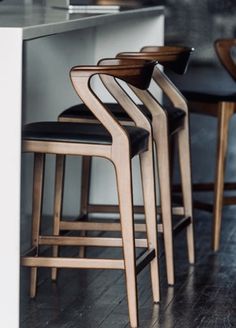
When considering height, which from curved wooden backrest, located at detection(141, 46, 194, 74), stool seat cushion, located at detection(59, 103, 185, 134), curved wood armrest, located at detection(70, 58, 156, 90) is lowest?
stool seat cushion, located at detection(59, 103, 185, 134)

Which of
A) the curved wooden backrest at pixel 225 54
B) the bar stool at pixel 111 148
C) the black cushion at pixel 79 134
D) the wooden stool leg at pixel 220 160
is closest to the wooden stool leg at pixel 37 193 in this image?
the bar stool at pixel 111 148

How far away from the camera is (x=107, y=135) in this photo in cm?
321

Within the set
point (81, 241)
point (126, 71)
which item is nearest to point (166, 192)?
point (81, 241)

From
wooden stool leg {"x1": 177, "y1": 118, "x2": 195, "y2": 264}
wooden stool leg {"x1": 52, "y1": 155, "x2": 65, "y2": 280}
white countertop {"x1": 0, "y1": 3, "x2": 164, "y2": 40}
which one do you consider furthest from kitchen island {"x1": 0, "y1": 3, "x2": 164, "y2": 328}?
wooden stool leg {"x1": 177, "y1": 118, "x2": 195, "y2": 264}

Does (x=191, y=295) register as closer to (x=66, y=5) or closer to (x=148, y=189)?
(x=148, y=189)

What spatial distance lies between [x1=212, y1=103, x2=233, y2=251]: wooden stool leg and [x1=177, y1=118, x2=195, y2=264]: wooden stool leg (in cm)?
27

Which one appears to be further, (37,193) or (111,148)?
(37,193)

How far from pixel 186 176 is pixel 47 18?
0.91m

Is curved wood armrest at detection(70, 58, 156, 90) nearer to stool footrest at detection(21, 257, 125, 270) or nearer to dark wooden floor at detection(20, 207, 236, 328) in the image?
stool footrest at detection(21, 257, 125, 270)

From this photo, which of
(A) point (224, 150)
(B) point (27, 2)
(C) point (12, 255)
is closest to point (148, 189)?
(C) point (12, 255)

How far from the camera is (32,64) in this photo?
170 inches

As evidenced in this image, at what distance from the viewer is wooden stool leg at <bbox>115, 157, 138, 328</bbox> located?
125 inches

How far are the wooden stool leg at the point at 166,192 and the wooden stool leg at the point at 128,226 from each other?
52cm

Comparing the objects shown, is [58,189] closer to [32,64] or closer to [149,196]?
[149,196]
